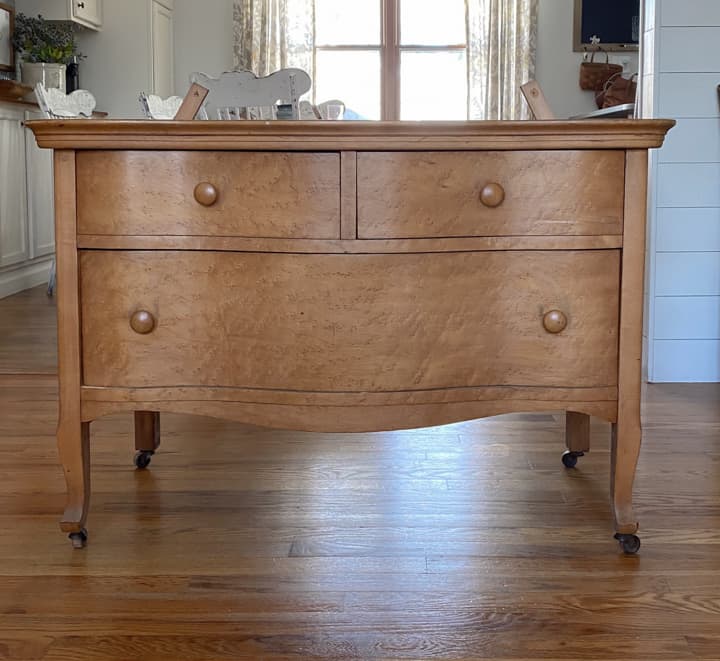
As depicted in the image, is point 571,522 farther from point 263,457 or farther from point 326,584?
point 263,457

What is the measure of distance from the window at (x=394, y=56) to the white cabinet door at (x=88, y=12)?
5.44 feet

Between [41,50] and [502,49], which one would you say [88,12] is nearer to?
[41,50]

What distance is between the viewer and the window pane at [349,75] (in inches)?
313

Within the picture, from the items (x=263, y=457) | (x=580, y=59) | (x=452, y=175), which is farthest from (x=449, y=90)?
(x=452, y=175)

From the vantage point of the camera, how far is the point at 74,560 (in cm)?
183

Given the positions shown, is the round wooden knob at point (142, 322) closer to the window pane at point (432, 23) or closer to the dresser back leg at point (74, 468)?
the dresser back leg at point (74, 468)

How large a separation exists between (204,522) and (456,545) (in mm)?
505

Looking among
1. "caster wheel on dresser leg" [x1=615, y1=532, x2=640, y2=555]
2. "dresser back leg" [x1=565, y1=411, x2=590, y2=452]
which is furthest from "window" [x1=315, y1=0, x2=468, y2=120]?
"caster wheel on dresser leg" [x1=615, y1=532, x2=640, y2=555]

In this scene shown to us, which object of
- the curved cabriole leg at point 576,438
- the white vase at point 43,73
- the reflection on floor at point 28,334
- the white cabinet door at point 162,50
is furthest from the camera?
the white cabinet door at point 162,50

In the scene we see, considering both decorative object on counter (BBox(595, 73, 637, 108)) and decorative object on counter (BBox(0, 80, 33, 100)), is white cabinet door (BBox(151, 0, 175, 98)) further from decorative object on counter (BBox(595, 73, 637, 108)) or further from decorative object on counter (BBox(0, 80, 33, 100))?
decorative object on counter (BBox(595, 73, 637, 108))

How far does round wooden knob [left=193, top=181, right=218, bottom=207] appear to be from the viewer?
5.81 ft

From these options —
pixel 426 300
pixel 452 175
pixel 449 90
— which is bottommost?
pixel 426 300

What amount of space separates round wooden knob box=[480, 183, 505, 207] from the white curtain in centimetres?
607

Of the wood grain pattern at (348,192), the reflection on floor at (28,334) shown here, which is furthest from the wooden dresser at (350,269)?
the reflection on floor at (28,334)
